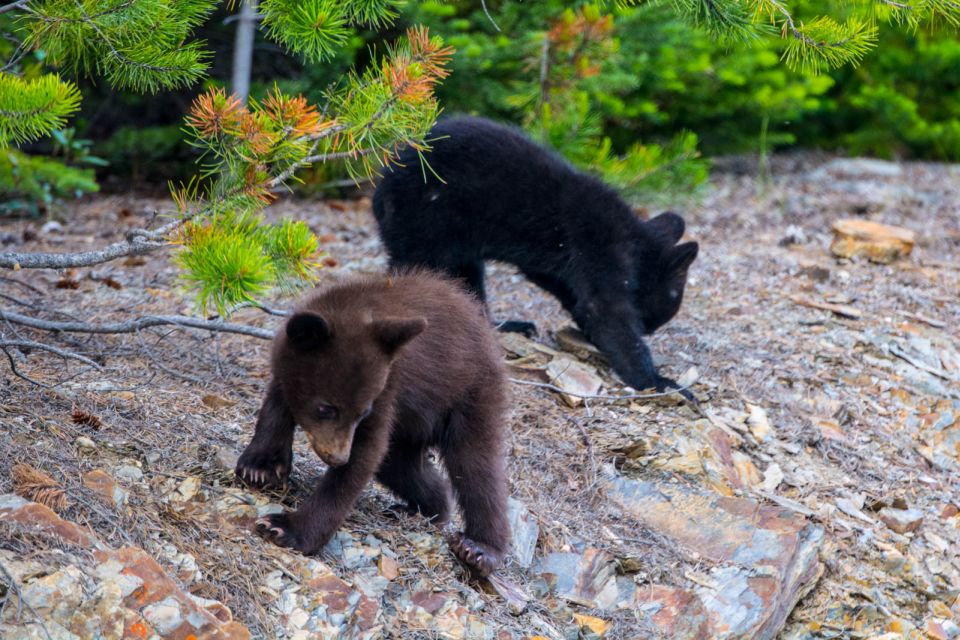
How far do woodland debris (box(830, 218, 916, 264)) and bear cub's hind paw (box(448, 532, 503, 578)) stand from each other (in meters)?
6.41

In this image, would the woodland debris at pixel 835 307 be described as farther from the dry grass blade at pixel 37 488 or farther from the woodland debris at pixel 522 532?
the dry grass blade at pixel 37 488

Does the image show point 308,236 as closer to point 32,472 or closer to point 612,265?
point 32,472

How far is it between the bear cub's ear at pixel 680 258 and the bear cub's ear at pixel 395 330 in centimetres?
398

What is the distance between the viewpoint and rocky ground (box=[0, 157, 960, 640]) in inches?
146

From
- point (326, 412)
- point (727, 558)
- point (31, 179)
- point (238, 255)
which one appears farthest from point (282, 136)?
point (31, 179)

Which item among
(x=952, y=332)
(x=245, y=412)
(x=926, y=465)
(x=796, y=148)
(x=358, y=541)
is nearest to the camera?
(x=358, y=541)

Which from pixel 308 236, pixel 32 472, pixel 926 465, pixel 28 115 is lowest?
pixel 926 465

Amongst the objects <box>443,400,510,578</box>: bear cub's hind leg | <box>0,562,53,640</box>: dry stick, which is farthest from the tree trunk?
<box>0,562,53,640</box>: dry stick

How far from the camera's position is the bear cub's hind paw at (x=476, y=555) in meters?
4.30

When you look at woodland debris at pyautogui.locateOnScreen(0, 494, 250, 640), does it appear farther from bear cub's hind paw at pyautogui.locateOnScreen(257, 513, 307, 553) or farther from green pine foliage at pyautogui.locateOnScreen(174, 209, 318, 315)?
green pine foliage at pyautogui.locateOnScreen(174, 209, 318, 315)

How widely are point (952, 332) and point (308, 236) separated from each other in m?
5.87

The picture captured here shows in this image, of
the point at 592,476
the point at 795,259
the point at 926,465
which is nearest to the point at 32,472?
the point at 592,476

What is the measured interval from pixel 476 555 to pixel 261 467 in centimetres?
92

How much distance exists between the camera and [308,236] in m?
4.29
